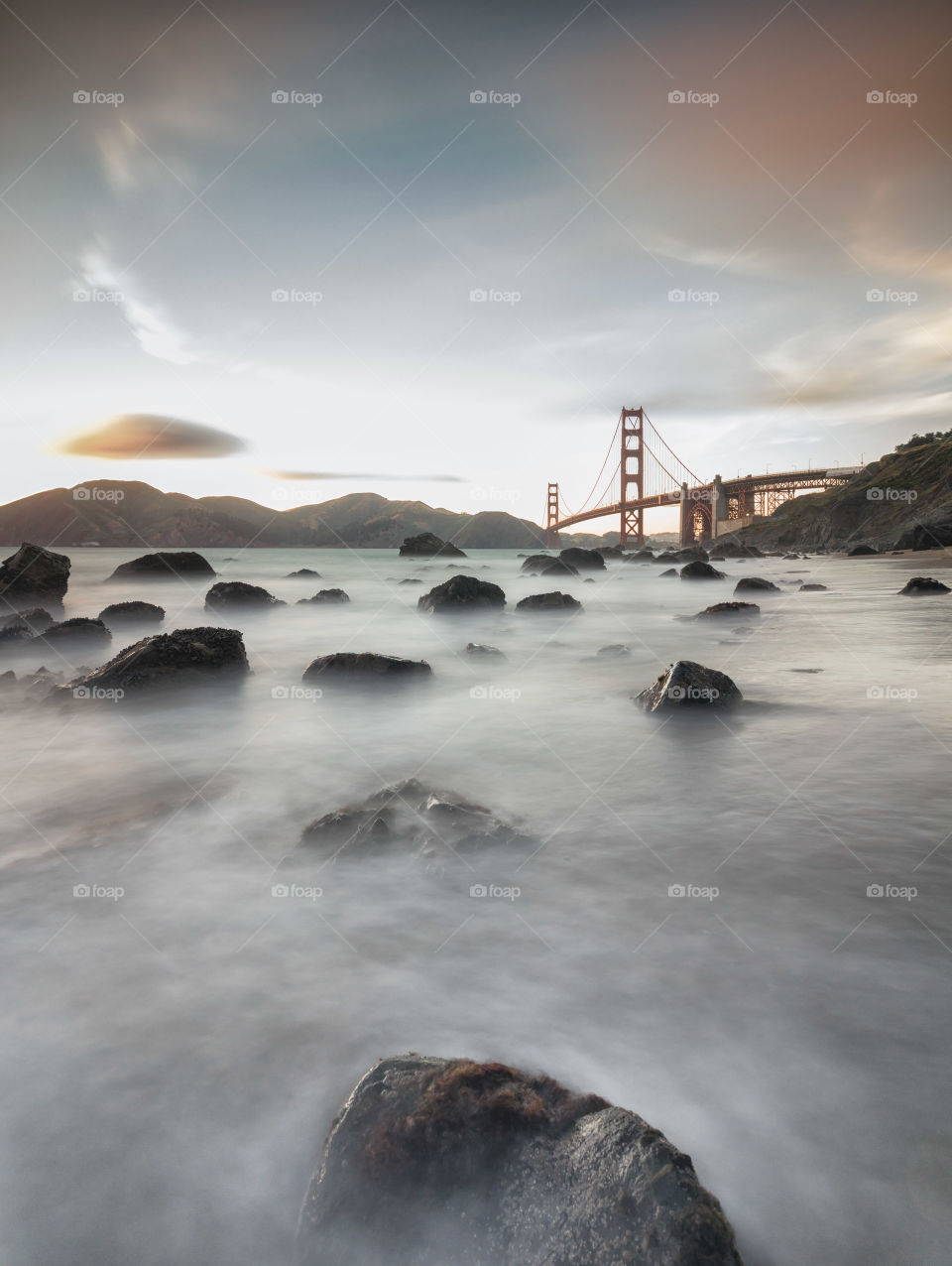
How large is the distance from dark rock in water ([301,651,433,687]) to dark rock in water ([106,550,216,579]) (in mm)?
18802

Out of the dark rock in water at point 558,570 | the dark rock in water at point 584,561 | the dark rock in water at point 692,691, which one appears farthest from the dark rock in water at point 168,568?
the dark rock in water at point 692,691

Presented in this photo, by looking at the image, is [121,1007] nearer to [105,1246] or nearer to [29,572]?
[105,1246]

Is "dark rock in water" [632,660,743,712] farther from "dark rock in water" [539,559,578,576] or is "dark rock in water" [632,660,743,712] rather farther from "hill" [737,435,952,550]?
"hill" [737,435,952,550]

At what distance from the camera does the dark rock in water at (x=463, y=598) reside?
1511 cm

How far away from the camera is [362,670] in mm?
7621

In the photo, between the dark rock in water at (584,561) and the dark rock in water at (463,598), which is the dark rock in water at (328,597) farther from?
the dark rock in water at (584,561)

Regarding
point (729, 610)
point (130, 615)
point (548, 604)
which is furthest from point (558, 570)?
point (130, 615)

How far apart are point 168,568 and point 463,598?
16.3 m

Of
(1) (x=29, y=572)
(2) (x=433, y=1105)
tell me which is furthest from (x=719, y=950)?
(1) (x=29, y=572)

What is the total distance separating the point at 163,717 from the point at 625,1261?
596 centimetres

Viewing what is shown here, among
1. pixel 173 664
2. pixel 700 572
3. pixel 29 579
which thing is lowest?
pixel 700 572

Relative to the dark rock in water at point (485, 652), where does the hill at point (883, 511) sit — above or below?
above

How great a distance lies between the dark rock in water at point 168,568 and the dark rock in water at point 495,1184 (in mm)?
25078

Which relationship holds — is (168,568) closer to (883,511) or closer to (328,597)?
(328,597)
